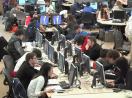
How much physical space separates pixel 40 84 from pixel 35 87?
11 centimetres

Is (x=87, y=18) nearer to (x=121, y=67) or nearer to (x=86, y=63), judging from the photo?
(x=86, y=63)

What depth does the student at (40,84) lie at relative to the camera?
6.64 m

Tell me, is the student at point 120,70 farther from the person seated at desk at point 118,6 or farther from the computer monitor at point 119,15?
the person seated at desk at point 118,6

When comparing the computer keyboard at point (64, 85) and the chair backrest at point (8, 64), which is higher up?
the chair backrest at point (8, 64)

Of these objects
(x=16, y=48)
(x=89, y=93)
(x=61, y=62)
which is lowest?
(x=16, y=48)

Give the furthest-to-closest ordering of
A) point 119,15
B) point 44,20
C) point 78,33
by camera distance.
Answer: point 119,15
point 44,20
point 78,33

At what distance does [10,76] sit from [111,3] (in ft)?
48.3

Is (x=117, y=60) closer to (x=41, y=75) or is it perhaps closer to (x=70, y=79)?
(x=70, y=79)

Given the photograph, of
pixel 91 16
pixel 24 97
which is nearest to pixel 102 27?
pixel 91 16

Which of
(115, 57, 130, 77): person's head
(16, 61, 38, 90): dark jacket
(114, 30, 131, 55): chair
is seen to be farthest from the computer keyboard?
(114, 30, 131, 55): chair

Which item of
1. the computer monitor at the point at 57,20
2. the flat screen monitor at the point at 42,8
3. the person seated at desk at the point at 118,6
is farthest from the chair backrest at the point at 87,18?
the computer monitor at the point at 57,20

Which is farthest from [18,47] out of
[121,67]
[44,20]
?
[44,20]

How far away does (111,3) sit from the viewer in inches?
841

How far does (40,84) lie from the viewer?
665 cm
